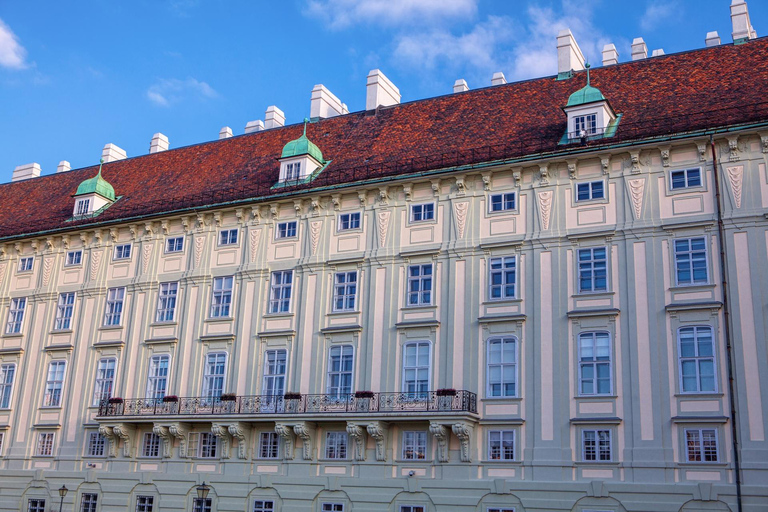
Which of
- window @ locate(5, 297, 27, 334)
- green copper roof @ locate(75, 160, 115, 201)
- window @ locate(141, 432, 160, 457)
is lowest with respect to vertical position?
window @ locate(141, 432, 160, 457)

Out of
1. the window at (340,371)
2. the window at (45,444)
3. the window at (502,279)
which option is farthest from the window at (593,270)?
the window at (45,444)

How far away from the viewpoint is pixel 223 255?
3816 centimetres

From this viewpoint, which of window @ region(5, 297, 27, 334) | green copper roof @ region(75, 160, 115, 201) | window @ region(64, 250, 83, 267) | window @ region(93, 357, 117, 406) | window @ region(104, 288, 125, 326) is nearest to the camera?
window @ region(93, 357, 117, 406)

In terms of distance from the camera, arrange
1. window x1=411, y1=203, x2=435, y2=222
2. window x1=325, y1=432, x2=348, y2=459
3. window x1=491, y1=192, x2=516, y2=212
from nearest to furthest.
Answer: window x1=325, y1=432, x2=348, y2=459
window x1=491, y1=192, x2=516, y2=212
window x1=411, y1=203, x2=435, y2=222

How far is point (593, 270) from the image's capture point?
31.2m

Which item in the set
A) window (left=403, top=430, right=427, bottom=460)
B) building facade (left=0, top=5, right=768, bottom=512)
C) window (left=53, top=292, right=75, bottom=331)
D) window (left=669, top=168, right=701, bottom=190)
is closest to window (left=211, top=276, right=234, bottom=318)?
building facade (left=0, top=5, right=768, bottom=512)

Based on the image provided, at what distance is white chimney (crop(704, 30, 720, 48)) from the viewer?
3859 cm

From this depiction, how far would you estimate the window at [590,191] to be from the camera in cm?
3198

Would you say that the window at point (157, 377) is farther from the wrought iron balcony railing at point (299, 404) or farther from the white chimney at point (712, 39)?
the white chimney at point (712, 39)

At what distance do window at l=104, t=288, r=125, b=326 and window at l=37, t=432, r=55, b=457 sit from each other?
213 inches

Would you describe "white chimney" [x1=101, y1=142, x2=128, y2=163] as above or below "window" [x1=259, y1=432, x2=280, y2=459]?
above

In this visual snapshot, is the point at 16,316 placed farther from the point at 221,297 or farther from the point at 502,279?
the point at 502,279

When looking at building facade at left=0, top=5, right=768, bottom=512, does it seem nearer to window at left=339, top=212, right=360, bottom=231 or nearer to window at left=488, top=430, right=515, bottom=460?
window at left=488, top=430, right=515, bottom=460

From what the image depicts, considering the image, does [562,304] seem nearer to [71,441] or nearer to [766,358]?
[766,358]
